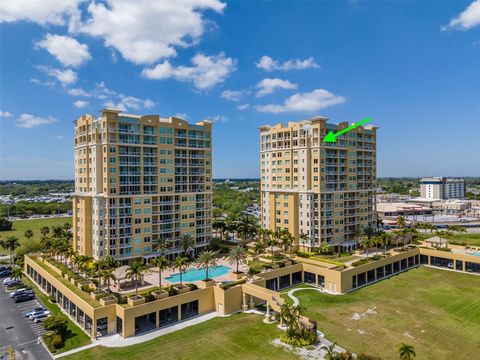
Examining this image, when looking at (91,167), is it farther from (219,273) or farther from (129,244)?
(219,273)

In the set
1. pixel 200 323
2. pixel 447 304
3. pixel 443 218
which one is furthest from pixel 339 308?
pixel 443 218

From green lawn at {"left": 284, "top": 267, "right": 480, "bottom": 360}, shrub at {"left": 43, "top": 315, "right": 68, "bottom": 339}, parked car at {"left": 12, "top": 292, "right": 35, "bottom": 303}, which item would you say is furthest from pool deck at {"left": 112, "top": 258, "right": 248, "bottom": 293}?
parked car at {"left": 12, "top": 292, "right": 35, "bottom": 303}

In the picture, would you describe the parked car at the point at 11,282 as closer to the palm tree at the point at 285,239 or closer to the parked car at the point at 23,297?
the parked car at the point at 23,297

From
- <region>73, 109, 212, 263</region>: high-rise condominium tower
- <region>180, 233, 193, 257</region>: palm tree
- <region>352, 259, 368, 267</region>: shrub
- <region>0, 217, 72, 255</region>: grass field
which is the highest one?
<region>73, 109, 212, 263</region>: high-rise condominium tower

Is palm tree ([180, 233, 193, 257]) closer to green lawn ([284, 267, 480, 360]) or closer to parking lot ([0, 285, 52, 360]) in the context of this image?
green lawn ([284, 267, 480, 360])

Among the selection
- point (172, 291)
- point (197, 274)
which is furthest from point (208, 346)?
point (197, 274)

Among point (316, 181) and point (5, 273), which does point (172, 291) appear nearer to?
point (316, 181)

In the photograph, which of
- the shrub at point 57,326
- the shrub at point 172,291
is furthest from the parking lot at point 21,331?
the shrub at point 172,291
